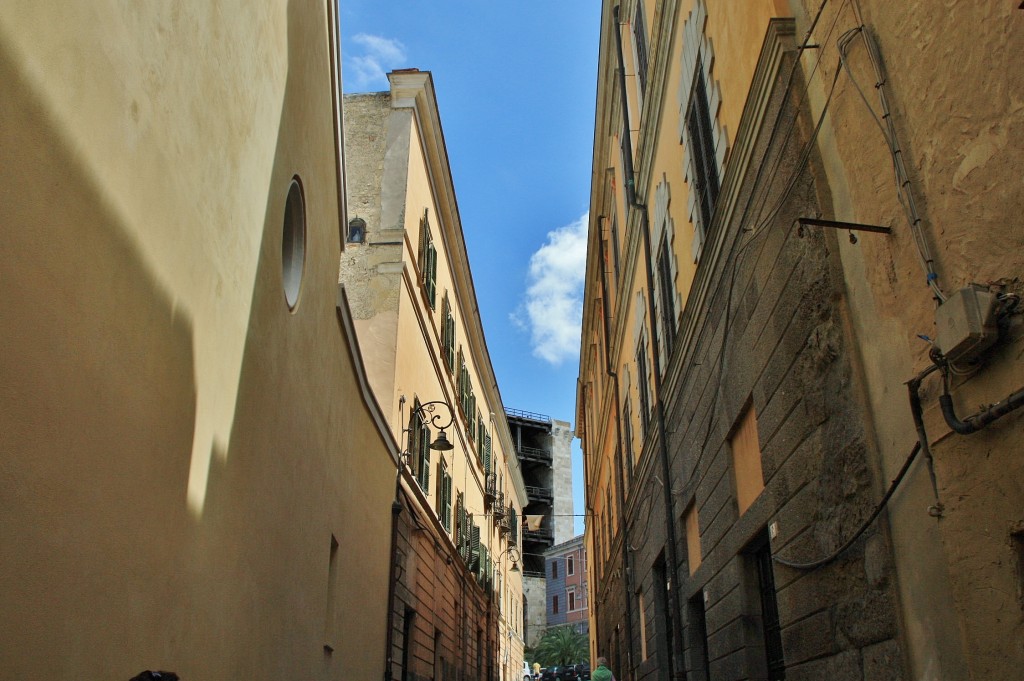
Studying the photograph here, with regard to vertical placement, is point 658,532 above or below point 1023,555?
above

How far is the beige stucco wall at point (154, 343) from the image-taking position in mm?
2844

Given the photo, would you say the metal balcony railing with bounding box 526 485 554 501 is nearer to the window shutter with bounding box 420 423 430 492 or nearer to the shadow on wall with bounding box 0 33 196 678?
the window shutter with bounding box 420 423 430 492

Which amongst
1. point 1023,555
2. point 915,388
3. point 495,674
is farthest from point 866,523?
point 495,674

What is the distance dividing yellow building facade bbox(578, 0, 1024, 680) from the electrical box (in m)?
0.01

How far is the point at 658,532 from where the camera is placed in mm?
13195

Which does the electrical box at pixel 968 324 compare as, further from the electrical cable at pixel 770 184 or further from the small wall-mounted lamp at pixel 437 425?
the small wall-mounted lamp at pixel 437 425

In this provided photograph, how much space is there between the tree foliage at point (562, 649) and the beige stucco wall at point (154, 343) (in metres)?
52.4

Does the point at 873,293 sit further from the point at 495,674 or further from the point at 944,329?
the point at 495,674

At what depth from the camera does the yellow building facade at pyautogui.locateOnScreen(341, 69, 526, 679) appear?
13.6 metres

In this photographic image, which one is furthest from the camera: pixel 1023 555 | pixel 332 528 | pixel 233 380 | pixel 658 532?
A: pixel 658 532

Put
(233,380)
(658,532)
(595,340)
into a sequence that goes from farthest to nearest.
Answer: (595,340) < (658,532) < (233,380)

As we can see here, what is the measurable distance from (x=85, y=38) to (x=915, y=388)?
3917mm

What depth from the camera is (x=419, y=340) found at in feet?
52.0

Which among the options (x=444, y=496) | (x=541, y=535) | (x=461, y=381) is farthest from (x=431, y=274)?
(x=541, y=535)
